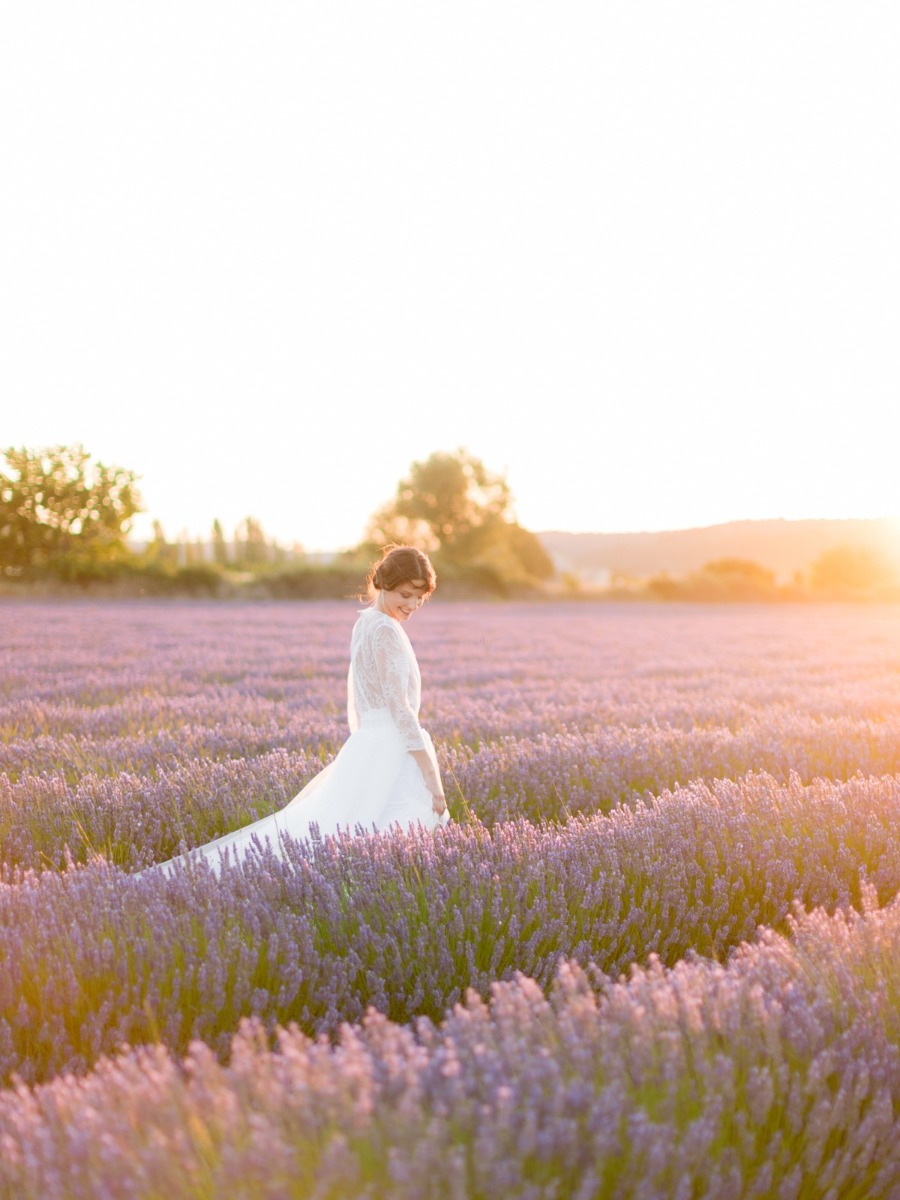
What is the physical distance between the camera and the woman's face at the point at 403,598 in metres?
3.71

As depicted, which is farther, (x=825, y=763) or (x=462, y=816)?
(x=825, y=763)

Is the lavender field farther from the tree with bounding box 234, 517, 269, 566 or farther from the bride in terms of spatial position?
the tree with bounding box 234, 517, 269, 566

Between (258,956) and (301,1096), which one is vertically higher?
(301,1096)

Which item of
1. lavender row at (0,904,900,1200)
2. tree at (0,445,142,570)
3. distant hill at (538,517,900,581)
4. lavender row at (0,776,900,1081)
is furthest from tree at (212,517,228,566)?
lavender row at (0,904,900,1200)

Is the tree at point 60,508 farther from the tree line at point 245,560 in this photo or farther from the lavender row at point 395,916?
the lavender row at point 395,916

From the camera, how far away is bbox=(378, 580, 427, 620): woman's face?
371cm

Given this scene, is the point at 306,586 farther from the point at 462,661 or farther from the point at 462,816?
the point at 462,816

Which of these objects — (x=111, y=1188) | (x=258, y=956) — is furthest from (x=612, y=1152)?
(x=258, y=956)

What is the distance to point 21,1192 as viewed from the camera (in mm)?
1256

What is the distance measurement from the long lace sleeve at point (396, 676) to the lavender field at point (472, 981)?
21.8 inches

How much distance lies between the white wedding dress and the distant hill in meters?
78.9

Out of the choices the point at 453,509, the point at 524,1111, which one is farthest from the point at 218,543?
the point at 524,1111

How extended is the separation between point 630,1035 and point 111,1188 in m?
0.83

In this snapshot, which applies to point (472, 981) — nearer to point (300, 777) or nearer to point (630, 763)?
point (300, 777)
